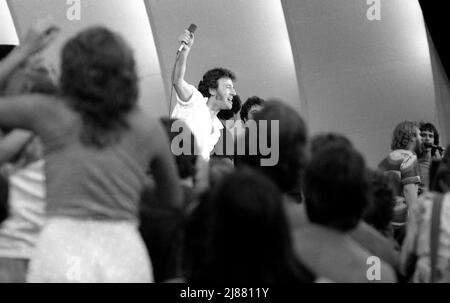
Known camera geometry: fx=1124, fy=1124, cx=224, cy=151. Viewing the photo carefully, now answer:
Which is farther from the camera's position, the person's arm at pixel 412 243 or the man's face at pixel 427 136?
the man's face at pixel 427 136

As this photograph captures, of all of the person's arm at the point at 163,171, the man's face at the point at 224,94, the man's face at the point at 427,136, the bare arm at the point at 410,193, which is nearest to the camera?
the person's arm at the point at 163,171

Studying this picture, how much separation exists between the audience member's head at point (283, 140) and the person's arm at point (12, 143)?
92 cm

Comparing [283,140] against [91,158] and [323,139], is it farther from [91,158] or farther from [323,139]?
[91,158]

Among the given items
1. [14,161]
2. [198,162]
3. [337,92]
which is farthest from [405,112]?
[14,161]

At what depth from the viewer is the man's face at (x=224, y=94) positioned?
9.20 metres

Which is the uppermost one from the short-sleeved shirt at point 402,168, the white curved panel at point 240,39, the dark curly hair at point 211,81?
the white curved panel at point 240,39

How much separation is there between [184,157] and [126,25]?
13.6 metres

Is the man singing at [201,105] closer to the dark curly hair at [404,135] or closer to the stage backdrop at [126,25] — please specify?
the dark curly hair at [404,135]

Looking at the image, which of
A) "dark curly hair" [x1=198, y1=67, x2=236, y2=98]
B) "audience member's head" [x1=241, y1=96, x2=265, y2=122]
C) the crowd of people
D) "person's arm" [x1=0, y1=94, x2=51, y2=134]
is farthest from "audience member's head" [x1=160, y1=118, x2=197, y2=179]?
"audience member's head" [x1=241, y1=96, x2=265, y2=122]

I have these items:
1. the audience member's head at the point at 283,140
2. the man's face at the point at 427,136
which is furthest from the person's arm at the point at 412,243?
the man's face at the point at 427,136

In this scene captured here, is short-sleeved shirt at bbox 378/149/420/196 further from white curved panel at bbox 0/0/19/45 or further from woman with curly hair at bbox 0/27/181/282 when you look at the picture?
white curved panel at bbox 0/0/19/45
